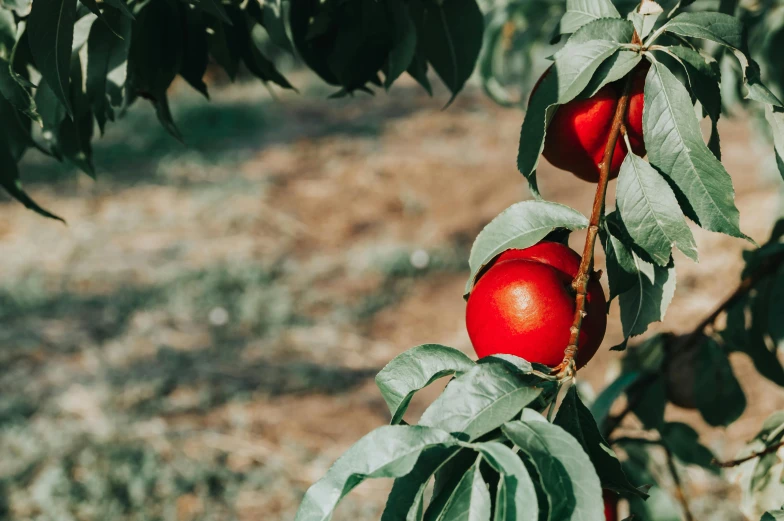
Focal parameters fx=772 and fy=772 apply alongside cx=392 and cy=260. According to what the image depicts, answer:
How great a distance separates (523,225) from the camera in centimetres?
52

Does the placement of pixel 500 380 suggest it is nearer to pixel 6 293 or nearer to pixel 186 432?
pixel 186 432

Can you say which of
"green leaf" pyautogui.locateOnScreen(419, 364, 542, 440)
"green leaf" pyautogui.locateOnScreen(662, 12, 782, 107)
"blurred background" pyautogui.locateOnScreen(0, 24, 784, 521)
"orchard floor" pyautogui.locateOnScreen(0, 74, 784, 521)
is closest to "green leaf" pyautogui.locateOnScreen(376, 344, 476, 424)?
"green leaf" pyautogui.locateOnScreen(419, 364, 542, 440)

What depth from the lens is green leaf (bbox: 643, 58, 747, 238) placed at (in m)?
0.50

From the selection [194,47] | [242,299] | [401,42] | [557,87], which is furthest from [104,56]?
[242,299]

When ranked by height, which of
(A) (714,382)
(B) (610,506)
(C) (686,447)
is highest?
(B) (610,506)

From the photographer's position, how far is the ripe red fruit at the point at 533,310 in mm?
484

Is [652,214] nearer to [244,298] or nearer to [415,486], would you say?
[415,486]


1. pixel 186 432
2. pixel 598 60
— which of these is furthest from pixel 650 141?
pixel 186 432

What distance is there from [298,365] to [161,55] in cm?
189

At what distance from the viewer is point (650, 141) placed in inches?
19.9

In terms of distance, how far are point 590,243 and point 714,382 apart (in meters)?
0.61

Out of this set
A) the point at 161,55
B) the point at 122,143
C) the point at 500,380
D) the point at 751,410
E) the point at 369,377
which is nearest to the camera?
the point at 500,380

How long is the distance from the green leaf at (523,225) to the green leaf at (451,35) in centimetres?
27

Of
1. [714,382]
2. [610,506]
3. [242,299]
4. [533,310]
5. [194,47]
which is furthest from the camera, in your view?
[242,299]
